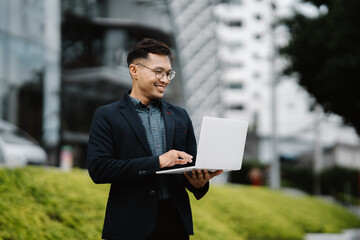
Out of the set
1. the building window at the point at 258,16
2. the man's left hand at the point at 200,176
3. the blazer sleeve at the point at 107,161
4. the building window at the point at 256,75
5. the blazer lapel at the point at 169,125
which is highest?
the building window at the point at 258,16

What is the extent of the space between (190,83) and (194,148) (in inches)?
941

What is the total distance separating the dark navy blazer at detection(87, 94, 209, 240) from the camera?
2449mm

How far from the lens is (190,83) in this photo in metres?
26.6

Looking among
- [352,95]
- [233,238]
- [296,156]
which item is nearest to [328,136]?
[296,156]

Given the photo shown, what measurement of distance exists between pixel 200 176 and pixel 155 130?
33cm

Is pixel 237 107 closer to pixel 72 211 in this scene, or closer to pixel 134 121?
pixel 72 211

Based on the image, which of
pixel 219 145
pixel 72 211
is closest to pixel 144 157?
pixel 219 145

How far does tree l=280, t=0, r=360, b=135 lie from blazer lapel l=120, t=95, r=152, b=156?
988 cm

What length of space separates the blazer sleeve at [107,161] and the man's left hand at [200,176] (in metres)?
0.21

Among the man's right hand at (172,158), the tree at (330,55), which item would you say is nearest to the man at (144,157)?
the man's right hand at (172,158)

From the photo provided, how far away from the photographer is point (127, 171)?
2438 mm

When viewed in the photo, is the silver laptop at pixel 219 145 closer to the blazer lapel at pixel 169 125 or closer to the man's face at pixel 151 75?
the blazer lapel at pixel 169 125

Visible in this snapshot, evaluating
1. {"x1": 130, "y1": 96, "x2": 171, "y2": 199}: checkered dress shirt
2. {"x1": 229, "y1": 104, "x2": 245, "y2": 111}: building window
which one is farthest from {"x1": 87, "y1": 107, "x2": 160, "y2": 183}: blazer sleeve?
{"x1": 229, "y1": 104, "x2": 245, "y2": 111}: building window

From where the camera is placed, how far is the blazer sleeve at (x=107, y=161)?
2438 mm
